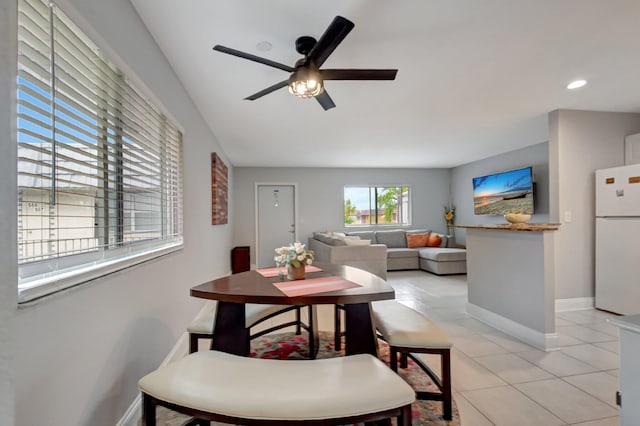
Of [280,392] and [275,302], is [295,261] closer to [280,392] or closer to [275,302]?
[275,302]

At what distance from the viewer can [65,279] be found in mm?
1056

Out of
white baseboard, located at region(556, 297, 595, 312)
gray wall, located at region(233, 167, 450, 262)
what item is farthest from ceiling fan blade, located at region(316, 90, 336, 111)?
gray wall, located at region(233, 167, 450, 262)

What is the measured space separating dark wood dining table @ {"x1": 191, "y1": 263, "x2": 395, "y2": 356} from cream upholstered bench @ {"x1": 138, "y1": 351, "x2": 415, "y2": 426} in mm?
296

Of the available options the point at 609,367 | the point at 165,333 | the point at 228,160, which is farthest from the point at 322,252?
the point at 609,367

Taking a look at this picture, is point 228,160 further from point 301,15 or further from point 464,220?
point 464,220

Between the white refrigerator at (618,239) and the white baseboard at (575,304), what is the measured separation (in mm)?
74

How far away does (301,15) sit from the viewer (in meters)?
1.75

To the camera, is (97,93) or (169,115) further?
(169,115)

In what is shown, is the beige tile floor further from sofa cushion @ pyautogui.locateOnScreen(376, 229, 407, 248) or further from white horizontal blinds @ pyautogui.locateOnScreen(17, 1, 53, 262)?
sofa cushion @ pyautogui.locateOnScreen(376, 229, 407, 248)

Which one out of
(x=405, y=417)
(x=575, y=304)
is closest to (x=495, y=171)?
(x=575, y=304)

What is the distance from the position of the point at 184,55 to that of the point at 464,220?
6.73 meters

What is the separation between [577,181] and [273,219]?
5.36 m

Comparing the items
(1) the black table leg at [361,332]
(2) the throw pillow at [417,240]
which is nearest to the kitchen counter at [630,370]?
(1) the black table leg at [361,332]

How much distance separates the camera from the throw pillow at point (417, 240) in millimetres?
6707
